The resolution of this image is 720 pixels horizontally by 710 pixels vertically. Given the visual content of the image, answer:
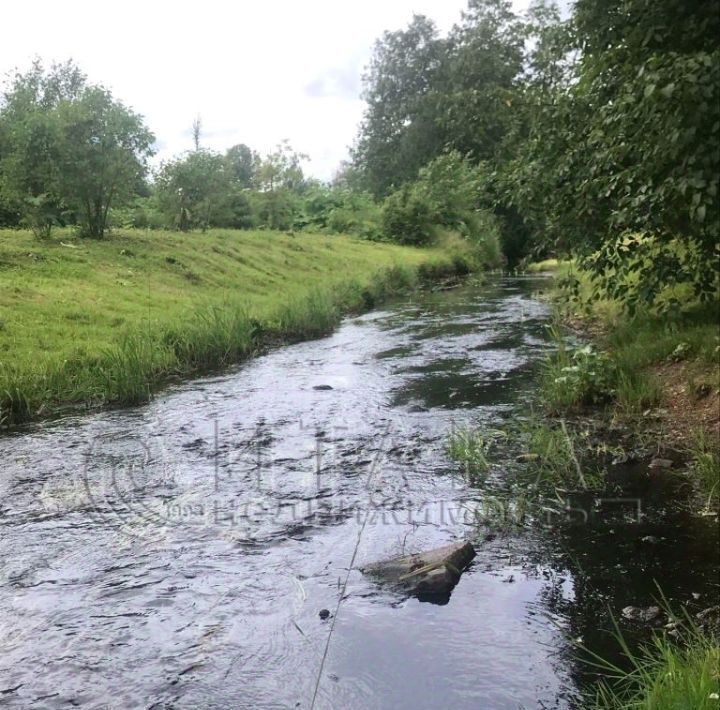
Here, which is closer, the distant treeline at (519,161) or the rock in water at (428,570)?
the rock in water at (428,570)

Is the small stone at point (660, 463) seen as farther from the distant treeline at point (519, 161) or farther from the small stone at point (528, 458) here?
the distant treeline at point (519, 161)

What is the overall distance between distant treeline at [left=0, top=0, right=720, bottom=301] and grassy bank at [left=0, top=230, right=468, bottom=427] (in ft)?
8.10

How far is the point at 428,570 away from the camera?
18.4 feet

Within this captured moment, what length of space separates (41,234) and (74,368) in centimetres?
1119

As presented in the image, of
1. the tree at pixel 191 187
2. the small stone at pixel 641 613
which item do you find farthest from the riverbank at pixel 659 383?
the tree at pixel 191 187

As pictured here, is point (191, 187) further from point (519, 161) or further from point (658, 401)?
point (658, 401)

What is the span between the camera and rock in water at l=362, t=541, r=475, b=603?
214 inches

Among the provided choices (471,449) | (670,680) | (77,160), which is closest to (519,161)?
(471,449)

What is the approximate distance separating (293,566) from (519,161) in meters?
7.15

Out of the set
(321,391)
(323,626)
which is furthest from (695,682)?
(321,391)

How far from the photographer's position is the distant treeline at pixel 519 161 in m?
6.05

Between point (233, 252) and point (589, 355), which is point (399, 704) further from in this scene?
point (233, 252)

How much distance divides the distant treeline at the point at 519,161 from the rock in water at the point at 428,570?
3238 millimetres

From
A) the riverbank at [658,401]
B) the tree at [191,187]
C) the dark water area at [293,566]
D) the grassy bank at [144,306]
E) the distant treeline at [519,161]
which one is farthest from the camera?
the tree at [191,187]
